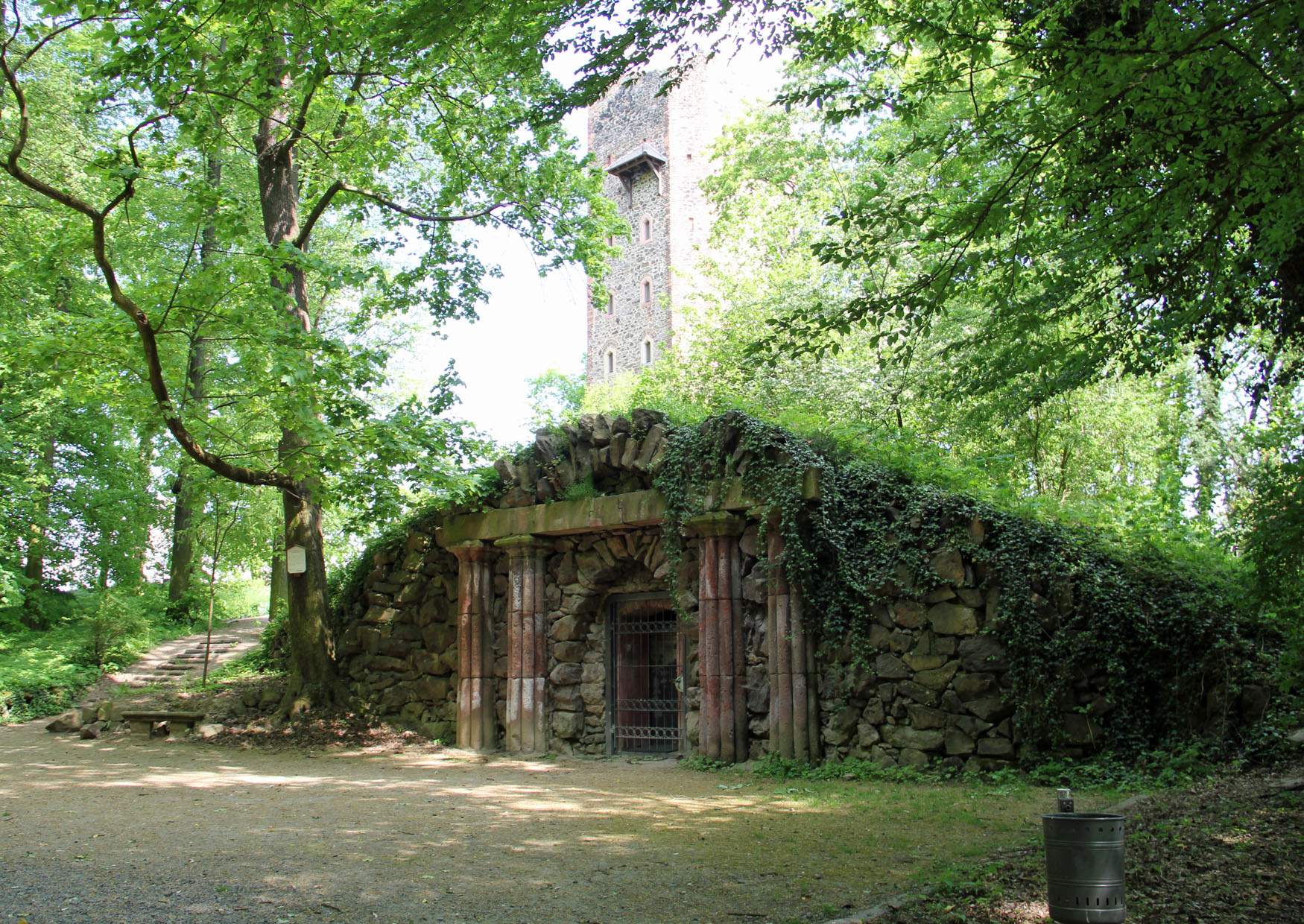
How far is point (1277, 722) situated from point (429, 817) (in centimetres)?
649

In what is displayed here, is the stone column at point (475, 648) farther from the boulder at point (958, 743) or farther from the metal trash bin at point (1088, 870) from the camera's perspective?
the metal trash bin at point (1088, 870)

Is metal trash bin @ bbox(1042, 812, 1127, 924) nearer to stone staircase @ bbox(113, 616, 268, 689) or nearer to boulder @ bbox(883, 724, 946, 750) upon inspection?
boulder @ bbox(883, 724, 946, 750)

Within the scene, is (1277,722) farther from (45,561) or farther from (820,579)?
(45,561)

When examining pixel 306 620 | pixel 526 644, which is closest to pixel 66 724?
pixel 306 620

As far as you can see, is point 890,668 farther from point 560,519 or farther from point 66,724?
point 66,724

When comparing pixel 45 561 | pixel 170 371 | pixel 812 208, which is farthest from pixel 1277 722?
pixel 45 561

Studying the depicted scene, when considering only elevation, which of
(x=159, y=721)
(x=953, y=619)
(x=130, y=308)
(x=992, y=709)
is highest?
A: (x=130, y=308)

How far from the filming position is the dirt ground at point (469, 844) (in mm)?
4648

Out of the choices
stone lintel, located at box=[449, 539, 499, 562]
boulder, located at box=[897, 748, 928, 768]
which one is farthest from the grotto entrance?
boulder, located at box=[897, 748, 928, 768]

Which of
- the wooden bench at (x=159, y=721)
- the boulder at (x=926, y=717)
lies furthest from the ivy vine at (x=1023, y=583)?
the wooden bench at (x=159, y=721)

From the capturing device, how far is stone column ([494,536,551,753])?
11945 mm

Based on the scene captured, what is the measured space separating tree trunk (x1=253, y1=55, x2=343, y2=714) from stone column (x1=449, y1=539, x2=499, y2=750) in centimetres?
211

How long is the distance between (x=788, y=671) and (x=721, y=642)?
0.79m

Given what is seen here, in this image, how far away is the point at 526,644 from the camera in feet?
39.5
